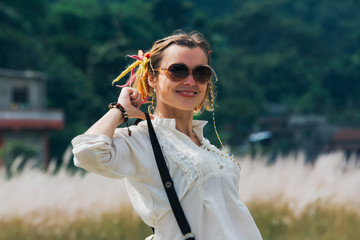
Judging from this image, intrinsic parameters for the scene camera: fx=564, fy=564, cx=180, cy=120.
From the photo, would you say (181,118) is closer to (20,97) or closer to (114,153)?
(114,153)

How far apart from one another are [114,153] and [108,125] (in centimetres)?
9

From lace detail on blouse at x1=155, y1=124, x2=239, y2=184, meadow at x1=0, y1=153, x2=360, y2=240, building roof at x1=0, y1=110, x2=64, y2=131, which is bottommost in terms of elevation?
building roof at x1=0, y1=110, x2=64, y2=131

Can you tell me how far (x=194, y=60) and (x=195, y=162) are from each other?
14.3 inches

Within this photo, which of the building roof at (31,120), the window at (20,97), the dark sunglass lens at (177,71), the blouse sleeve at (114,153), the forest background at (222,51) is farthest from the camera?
the forest background at (222,51)

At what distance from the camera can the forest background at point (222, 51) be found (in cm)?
3188

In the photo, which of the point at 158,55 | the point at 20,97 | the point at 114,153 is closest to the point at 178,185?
the point at 114,153

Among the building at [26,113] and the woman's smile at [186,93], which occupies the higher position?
the woman's smile at [186,93]

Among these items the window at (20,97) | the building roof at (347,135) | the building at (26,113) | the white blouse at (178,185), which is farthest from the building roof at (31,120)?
the white blouse at (178,185)

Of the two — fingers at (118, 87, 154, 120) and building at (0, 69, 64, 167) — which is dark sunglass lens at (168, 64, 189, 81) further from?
building at (0, 69, 64, 167)

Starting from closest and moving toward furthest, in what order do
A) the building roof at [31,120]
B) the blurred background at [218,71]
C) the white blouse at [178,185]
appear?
the white blouse at [178,185] < the building roof at [31,120] < the blurred background at [218,71]

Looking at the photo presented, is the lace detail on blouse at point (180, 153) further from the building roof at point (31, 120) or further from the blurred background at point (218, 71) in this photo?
the building roof at point (31, 120)

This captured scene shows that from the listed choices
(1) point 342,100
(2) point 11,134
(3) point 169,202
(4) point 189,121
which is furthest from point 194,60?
(1) point 342,100

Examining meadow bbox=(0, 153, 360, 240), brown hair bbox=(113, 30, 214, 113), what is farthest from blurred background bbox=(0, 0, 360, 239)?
brown hair bbox=(113, 30, 214, 113)

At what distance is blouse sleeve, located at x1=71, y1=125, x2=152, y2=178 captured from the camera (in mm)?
1691
